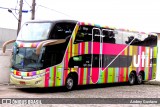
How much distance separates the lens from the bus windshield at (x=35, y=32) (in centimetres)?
1635

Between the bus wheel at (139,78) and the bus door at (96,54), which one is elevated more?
the bus door at (96,54)

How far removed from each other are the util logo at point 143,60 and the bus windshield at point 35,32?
775 cm

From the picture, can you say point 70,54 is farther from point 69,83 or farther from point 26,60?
point 26,60

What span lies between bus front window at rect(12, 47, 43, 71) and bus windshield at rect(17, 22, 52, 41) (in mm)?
652

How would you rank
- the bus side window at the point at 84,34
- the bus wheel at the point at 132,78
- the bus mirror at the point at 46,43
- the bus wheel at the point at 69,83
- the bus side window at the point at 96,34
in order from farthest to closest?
the bus wheel at the point at 132,78 → the bus side window at the point at 96,34 → the bus side window at the point at 84,34 → the bus wheel at the point at 69,83 → the bus mirror at the point at 46,43

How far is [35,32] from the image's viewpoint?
54.8 ft

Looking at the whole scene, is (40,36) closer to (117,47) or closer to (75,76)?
(75,76)

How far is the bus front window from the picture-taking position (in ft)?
52.0

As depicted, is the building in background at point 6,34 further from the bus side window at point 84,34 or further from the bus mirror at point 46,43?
the bus mirror at point 46,43

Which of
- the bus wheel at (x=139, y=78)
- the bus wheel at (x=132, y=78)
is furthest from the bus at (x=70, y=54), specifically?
the bus wheel at (x=139, y=78)

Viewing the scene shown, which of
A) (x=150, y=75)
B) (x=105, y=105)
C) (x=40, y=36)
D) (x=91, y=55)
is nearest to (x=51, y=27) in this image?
(x=40, y=36)

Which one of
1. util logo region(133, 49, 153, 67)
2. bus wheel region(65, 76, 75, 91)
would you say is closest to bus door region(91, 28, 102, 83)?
bus wheel region(65, 76, 75, 91)

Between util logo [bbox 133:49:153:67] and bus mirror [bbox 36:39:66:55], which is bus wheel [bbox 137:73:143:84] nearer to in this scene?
util logo [bbox 133:49:153:67]

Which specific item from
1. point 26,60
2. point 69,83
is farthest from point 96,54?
point 26,60
